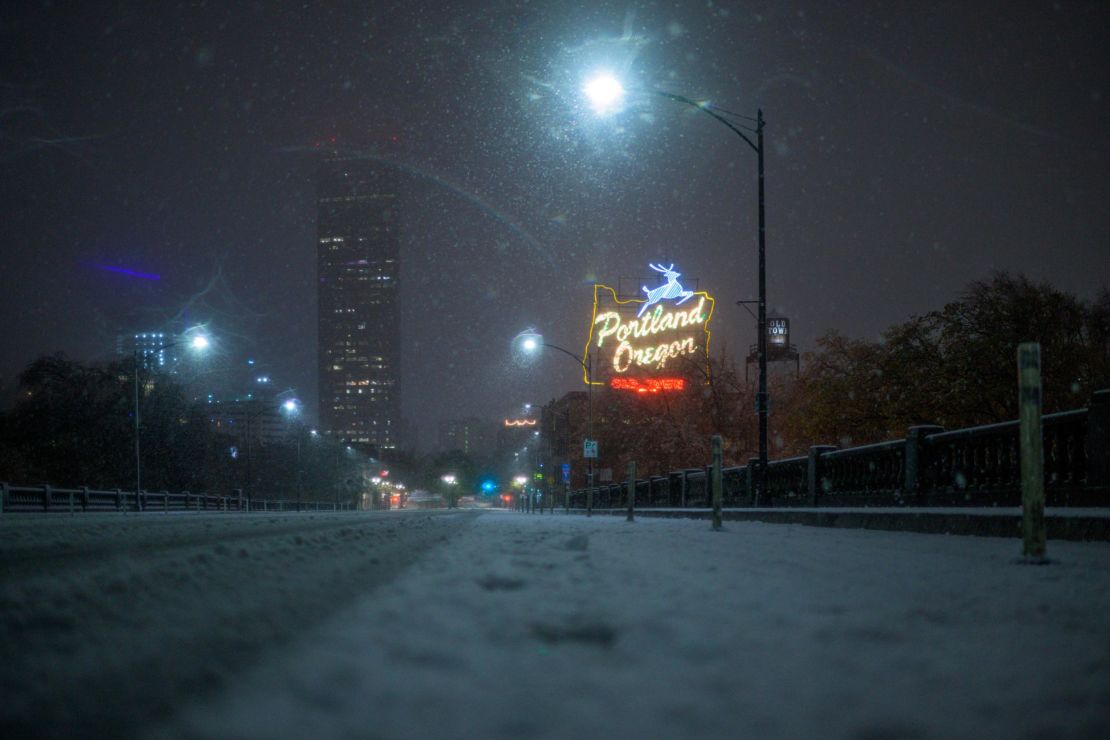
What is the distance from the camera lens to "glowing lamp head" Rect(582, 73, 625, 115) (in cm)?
1912

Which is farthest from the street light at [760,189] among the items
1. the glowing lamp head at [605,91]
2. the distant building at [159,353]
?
the distant building at [159,353]

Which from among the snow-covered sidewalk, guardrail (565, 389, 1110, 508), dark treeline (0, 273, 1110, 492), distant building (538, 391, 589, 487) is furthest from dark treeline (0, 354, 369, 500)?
the snow-covered sidewalk

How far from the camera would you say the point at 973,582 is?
3.42m

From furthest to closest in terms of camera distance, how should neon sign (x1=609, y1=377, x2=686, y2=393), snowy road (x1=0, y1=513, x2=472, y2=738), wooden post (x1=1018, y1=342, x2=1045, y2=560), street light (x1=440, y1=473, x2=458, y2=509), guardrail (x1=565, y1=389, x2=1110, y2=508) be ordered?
street light (x1=440, y1=473, x2=458, y2=509)
neon sign (x1=609, y1=377, x2=686, y2=393)
guardrail (x1=565, y1=389, x2=1110, y2=508)
wooden post (x1=1018, y1=342, x2=1045, y2=560)
snowy road (x1=0, y1=513, x2=472, y2=738)

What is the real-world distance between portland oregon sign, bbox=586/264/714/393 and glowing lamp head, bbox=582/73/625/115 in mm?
43814

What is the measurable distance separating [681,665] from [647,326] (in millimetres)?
68753

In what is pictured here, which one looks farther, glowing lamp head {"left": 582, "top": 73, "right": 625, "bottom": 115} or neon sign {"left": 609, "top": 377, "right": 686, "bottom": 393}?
neon sign {"left": 609, "top": 377, "right": 686, "bottom": 393}

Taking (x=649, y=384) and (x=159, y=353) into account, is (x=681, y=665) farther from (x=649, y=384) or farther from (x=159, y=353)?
(x=159, y=353)

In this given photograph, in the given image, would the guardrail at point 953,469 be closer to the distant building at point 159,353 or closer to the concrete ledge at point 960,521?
the concrete ledge at point 960,521

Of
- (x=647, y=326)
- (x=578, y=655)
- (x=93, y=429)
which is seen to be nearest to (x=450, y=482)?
(x=647, y=326)

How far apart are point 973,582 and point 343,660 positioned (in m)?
2.79

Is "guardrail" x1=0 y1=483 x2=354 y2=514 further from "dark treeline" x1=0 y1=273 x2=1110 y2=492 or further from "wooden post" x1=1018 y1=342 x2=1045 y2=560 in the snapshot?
"wooden post" x1=1018 y1=342 x2=1045 y2=560

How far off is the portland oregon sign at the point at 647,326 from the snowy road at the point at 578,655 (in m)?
60.3

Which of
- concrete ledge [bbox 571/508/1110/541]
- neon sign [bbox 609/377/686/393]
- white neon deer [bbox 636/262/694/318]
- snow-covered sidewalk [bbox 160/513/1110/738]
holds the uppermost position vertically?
white neon deer [bbox 636/262/694/318]
